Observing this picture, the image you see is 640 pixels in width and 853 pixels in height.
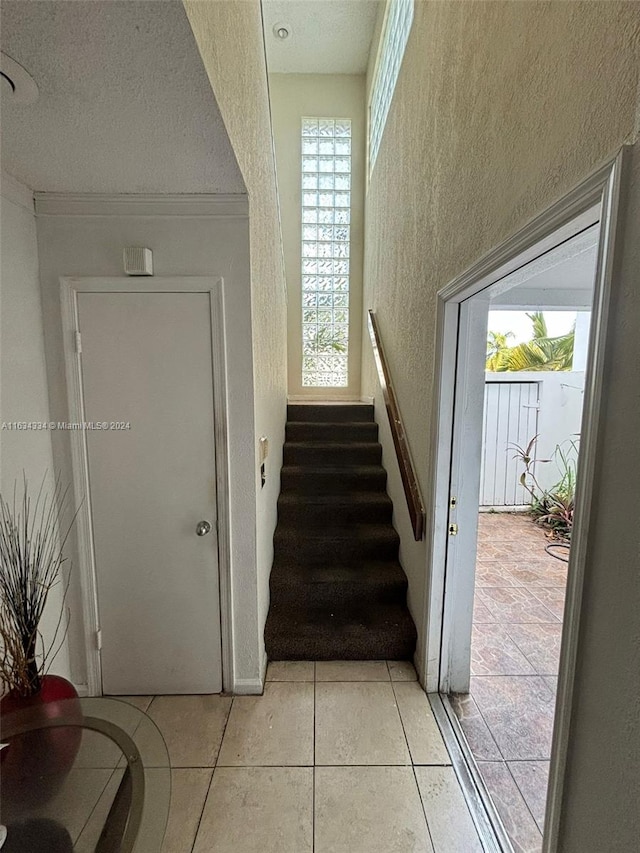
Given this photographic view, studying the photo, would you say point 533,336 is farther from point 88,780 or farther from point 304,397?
point 88,780

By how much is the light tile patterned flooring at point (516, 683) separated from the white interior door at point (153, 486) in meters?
1.33

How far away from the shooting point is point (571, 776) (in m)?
0.92

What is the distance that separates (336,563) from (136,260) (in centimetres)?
208

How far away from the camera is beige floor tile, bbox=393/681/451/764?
1.69 m

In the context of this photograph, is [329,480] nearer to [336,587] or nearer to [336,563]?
[336,563]

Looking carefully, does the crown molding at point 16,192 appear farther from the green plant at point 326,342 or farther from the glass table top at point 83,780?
the green plant at point 326,342

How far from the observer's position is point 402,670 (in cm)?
217

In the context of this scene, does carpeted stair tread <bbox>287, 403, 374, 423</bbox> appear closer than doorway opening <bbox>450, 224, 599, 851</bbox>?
No

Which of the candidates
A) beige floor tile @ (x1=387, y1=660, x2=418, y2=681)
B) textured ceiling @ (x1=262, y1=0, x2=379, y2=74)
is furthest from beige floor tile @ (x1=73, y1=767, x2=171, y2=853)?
textured ceiling @ (x1=262, y1=0, x2=379, y2=74)

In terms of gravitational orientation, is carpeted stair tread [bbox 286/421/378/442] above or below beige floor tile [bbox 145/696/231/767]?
above

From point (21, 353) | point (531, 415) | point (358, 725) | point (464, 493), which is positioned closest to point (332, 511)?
point (464, 493)

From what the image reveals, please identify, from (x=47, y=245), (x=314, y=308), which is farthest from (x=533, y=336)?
(x=47, y=245)

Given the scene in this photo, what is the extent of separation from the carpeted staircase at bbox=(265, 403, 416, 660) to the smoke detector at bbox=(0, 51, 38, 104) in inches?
90.7

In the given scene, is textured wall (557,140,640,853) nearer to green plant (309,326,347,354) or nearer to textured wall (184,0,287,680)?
textured wall (184,0,287,680)
